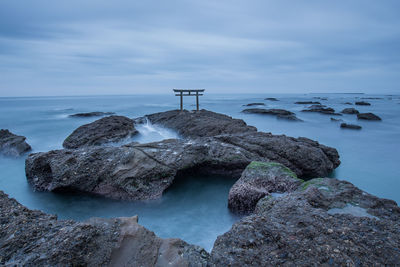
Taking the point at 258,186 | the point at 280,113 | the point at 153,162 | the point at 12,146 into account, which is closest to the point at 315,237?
the point at 258,186

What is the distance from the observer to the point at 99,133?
11.1 m

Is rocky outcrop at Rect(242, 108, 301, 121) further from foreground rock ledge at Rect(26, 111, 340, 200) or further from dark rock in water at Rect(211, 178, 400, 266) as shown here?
dark rock in water at Rect(211, 178, 400, 266)

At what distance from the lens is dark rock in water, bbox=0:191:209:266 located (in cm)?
254

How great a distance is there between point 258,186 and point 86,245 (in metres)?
3.72

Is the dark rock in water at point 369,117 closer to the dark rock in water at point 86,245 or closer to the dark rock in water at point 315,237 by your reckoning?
the dark rock in water at point 315,237

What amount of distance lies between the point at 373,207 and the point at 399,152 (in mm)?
11458

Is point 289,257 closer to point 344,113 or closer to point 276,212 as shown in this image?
point 276,212

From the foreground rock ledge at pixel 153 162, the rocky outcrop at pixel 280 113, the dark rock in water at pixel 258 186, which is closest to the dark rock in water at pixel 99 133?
the foreground rock ledge at pixel 153 162

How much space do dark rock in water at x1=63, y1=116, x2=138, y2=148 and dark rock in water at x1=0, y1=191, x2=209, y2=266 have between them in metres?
7.84

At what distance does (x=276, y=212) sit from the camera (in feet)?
11.5

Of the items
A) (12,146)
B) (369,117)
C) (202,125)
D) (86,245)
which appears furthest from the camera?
(369,117)

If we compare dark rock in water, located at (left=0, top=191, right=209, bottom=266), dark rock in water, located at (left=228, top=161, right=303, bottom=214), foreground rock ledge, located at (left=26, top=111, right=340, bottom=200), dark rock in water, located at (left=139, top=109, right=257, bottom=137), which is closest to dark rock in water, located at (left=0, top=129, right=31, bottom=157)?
foreground rock ledge, located at (left=26, top=111, right=340, bottom=200)

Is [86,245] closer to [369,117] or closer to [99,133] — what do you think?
[99,133]

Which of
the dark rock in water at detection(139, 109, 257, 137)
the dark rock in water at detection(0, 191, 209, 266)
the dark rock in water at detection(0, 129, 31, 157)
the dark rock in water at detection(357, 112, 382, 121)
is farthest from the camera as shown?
the dark rock in water at detection(357, 112, 382, 121)
